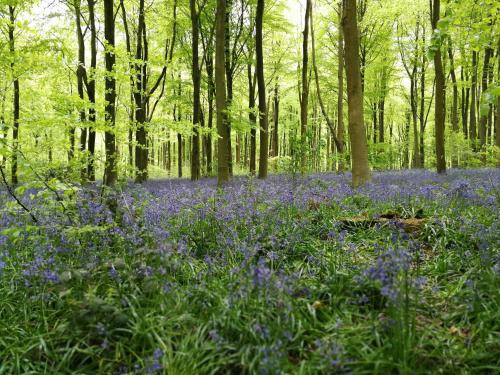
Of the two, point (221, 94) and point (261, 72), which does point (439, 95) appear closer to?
point (261, 72)

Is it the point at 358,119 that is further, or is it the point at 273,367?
the point at 358,119

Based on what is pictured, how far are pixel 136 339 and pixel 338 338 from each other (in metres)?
1.50

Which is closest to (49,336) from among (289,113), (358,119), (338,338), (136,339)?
(136,339)

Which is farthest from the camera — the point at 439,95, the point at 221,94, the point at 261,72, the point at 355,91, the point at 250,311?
the point at 261,72

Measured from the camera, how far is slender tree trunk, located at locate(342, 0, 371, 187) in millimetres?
9336

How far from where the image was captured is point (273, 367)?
2166 mm

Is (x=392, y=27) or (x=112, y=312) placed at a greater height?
(x=392, y=27)

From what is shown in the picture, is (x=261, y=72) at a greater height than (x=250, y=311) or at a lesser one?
greater

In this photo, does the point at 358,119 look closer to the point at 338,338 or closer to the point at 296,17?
the point at 338,338

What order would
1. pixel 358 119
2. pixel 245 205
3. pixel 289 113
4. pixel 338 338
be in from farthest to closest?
pixel 289 113, pixel 358 119, pixel 245 205, pixel 338 338

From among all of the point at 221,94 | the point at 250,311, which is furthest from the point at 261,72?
the point at 250,311

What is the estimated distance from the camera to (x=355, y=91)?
944cm

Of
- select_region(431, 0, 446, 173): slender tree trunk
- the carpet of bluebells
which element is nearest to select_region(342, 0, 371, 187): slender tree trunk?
select_region(431, 0, 446, 173): slender tree trunk

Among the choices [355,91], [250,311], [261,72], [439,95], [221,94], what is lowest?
[250,311]
